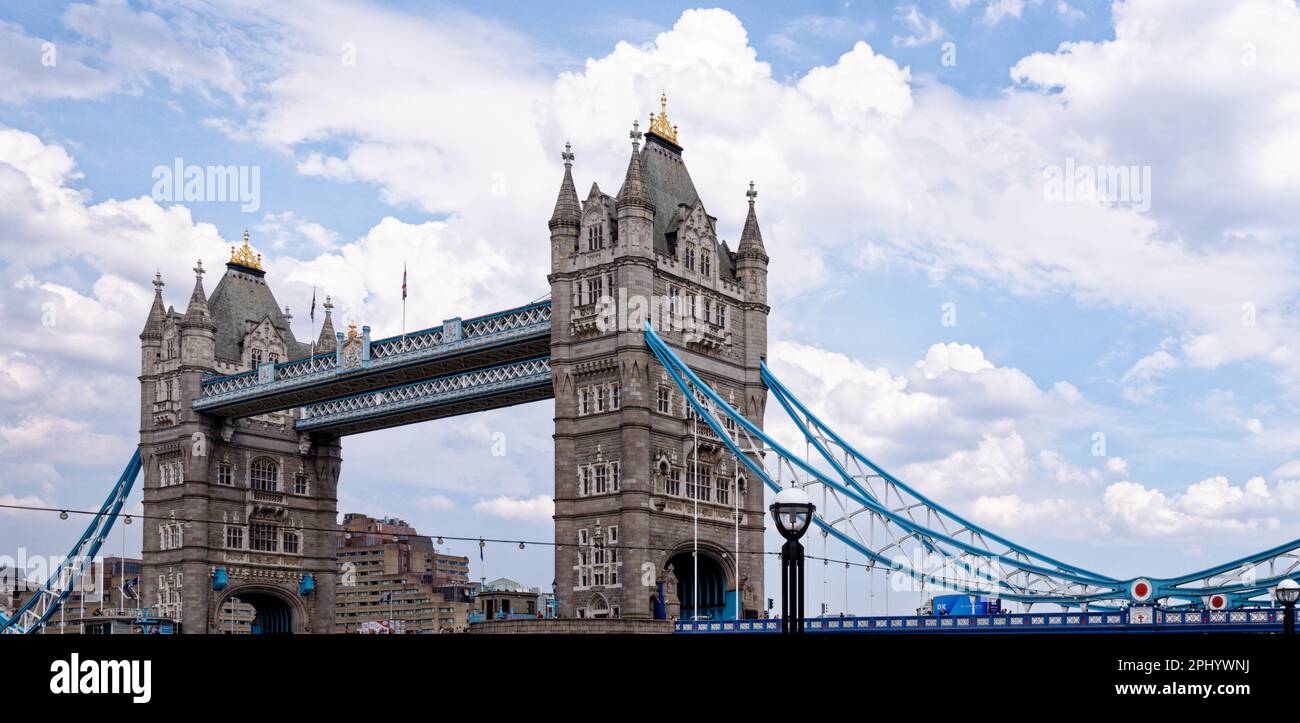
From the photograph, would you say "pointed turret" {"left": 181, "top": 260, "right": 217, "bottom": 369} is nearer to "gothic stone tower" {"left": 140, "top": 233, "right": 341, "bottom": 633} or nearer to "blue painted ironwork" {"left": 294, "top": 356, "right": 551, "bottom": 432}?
"gothic stone tower" {"left": 140, "top": 233, "right": 341, "bottom": 633}

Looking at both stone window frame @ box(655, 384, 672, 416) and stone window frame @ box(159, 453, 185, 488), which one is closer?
stone window frame @ box(655, 384, 672, 416)

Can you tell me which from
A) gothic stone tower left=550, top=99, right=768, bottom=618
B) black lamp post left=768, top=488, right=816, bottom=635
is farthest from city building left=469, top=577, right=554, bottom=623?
black lamp post left=768, top=488, right=816, bottom=635

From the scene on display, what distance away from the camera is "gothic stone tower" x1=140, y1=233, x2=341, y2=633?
8488cm

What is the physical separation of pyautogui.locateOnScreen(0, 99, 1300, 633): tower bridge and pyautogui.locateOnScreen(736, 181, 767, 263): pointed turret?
4.0 inches

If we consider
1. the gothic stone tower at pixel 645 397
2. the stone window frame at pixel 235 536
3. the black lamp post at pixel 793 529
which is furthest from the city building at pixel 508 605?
the black lamp post at pixel 793 529

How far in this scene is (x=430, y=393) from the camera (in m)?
76.8

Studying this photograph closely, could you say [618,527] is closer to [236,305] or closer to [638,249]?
[638,249]

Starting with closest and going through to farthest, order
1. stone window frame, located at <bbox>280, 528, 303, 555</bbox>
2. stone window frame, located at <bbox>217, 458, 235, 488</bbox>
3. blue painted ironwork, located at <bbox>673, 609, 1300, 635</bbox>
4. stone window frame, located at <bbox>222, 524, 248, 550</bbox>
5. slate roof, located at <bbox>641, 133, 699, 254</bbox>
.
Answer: blue painted ironwork, located at <bbox>673, 609, 1300, 635</bbox> → slate roof, located at <bbox>641, 133, 699, 254</bbox> → stone window frame, located at <bbox>222, 524, 248, 550</bbox> → stone window frame, located at <bbox>217, 458, 235, 488</bbox> → stone window frame, located at <bbox>280, 528, 303, 555</bbox>

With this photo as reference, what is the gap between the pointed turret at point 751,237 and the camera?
235ft

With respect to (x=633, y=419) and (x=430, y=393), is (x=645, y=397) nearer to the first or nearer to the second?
(x=633, y=419)

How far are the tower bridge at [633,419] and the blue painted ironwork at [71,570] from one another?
Result: 2411mm

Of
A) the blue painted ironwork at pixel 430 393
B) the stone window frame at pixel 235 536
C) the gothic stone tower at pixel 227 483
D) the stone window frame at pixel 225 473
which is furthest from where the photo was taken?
the stone window frame at pixel 225 473

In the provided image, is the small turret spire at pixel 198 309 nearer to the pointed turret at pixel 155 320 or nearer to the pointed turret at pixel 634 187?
the pointed turret at pixel 155 320
